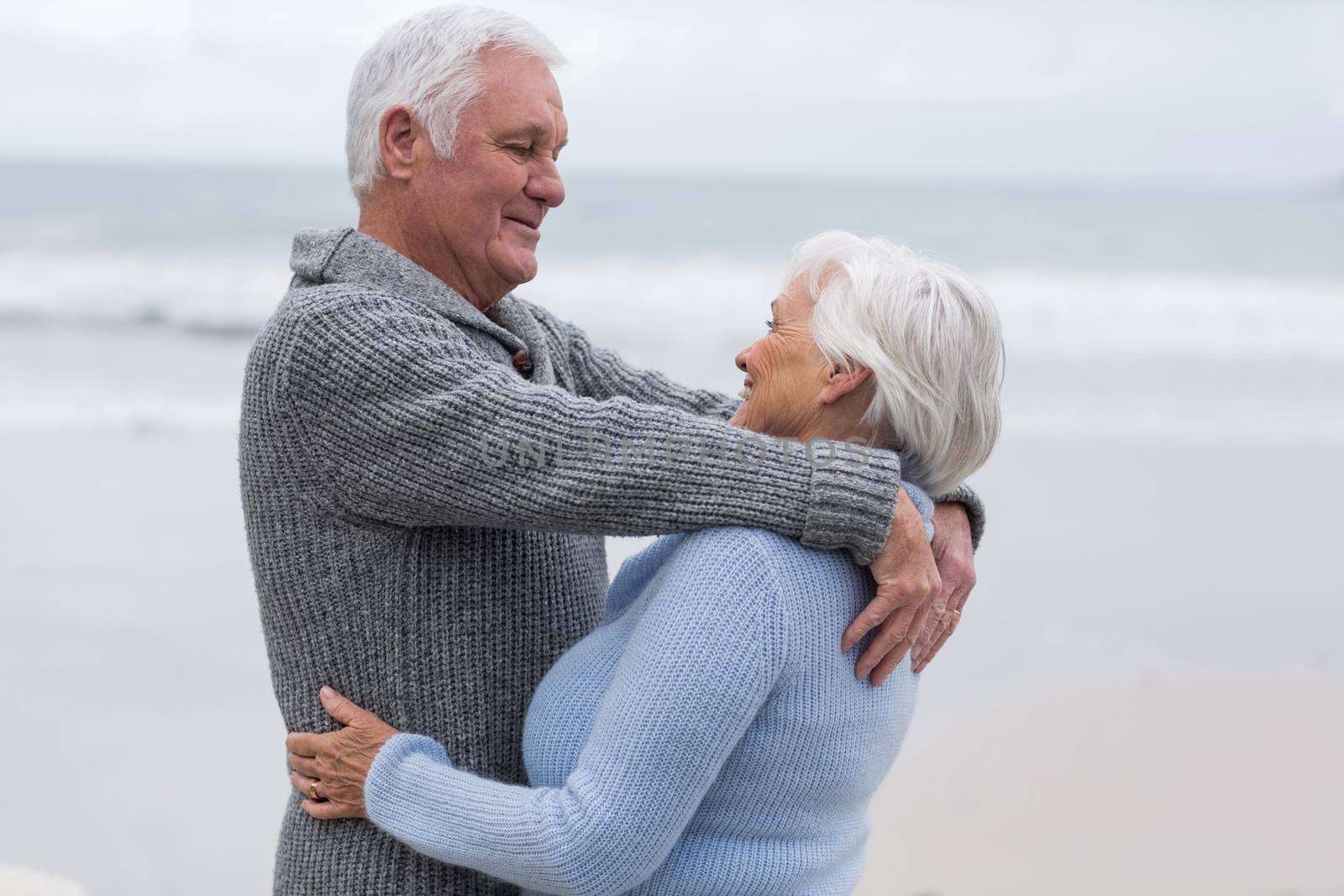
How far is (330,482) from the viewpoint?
4.66 feet

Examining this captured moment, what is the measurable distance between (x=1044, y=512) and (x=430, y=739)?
444cm

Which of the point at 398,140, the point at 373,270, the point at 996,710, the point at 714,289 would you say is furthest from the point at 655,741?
the point at 714,289

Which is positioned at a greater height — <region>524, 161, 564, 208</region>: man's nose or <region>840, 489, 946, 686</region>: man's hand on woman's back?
<region>524, 161, 564, 208</region>: man's nose

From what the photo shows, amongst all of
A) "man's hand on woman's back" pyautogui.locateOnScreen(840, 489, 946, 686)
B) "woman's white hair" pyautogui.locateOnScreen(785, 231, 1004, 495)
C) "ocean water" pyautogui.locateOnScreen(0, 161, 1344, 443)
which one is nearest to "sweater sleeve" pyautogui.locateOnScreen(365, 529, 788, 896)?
"man's hand on woman's back" pyautogui.locateOnScreen(840, 489, 946, 686)

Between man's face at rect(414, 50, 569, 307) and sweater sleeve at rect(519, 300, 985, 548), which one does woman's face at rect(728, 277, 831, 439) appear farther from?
sweater sleeve at rect(519, 300, 985, 548)

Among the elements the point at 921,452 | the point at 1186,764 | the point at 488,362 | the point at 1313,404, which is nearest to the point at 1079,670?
the point at 1186,764

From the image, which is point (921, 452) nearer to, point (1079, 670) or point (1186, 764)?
point (1186, 764)

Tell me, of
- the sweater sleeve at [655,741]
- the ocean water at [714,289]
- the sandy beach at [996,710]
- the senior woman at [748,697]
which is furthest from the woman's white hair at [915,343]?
the sandy beach at [996,710]

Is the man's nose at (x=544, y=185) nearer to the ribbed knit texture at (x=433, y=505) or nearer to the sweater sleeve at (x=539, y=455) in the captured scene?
the ribbed knit texture at (x=433, y=505)

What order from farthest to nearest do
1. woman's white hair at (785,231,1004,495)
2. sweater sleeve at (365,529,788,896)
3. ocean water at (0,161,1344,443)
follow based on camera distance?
ocean water at (0,161,1344,443) < woman's white hair at (785,231,1004,495) < sweater sleeve at (365,529,788,896)

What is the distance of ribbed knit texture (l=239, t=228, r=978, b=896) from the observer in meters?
1.28

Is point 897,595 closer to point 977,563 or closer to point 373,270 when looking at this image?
point 373,270

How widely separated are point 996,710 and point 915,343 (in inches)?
107

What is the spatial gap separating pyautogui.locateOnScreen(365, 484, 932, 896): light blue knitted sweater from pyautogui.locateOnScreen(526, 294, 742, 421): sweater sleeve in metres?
0.60
